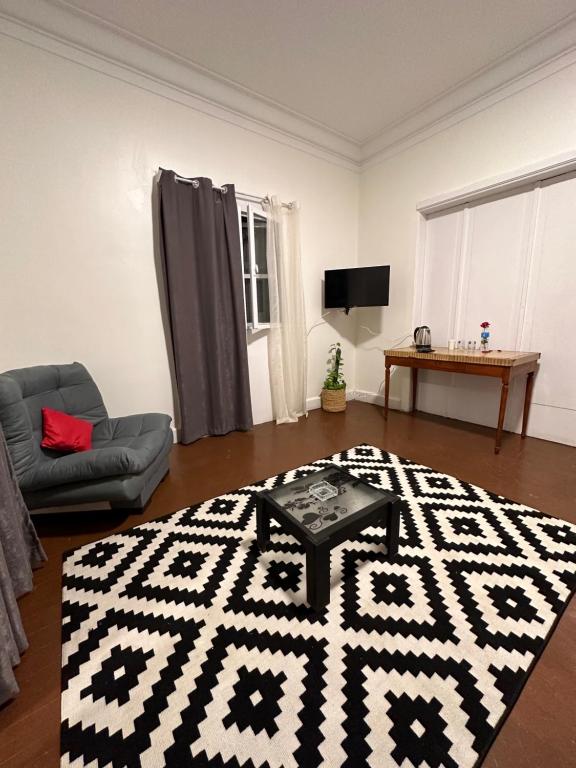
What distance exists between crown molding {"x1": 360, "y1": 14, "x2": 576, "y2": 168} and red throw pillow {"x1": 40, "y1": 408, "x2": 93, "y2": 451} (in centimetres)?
404

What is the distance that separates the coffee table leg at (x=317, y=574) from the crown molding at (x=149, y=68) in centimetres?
340

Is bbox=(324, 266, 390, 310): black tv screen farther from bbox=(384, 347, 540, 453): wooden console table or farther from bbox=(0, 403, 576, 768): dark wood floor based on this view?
bbox=(0, 403, 576, 768): dark wood floor

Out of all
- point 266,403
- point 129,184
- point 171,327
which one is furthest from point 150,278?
point 266,403

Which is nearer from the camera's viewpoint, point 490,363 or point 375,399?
point 490,363

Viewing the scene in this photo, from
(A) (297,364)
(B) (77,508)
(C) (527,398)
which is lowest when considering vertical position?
(B) (77,508)

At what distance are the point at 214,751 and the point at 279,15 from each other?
3679mm

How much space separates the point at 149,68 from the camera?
8.06ft

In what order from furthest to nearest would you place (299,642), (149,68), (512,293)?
(512,293), (149,68), (299,642)

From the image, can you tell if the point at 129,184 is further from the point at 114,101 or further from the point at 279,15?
the point at 279,15

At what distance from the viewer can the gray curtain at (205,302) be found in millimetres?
2688

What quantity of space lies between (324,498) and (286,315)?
2.31 meters

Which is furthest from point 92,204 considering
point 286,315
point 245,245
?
point 286,315

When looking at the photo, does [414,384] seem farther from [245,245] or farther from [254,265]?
[245,245]

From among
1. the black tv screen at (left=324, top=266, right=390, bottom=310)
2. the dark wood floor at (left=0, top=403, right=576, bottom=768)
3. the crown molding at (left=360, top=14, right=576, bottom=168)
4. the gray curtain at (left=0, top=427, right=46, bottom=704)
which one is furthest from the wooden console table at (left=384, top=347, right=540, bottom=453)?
the gray curtain at (left=0, top=427, right=46, bottom=704)
